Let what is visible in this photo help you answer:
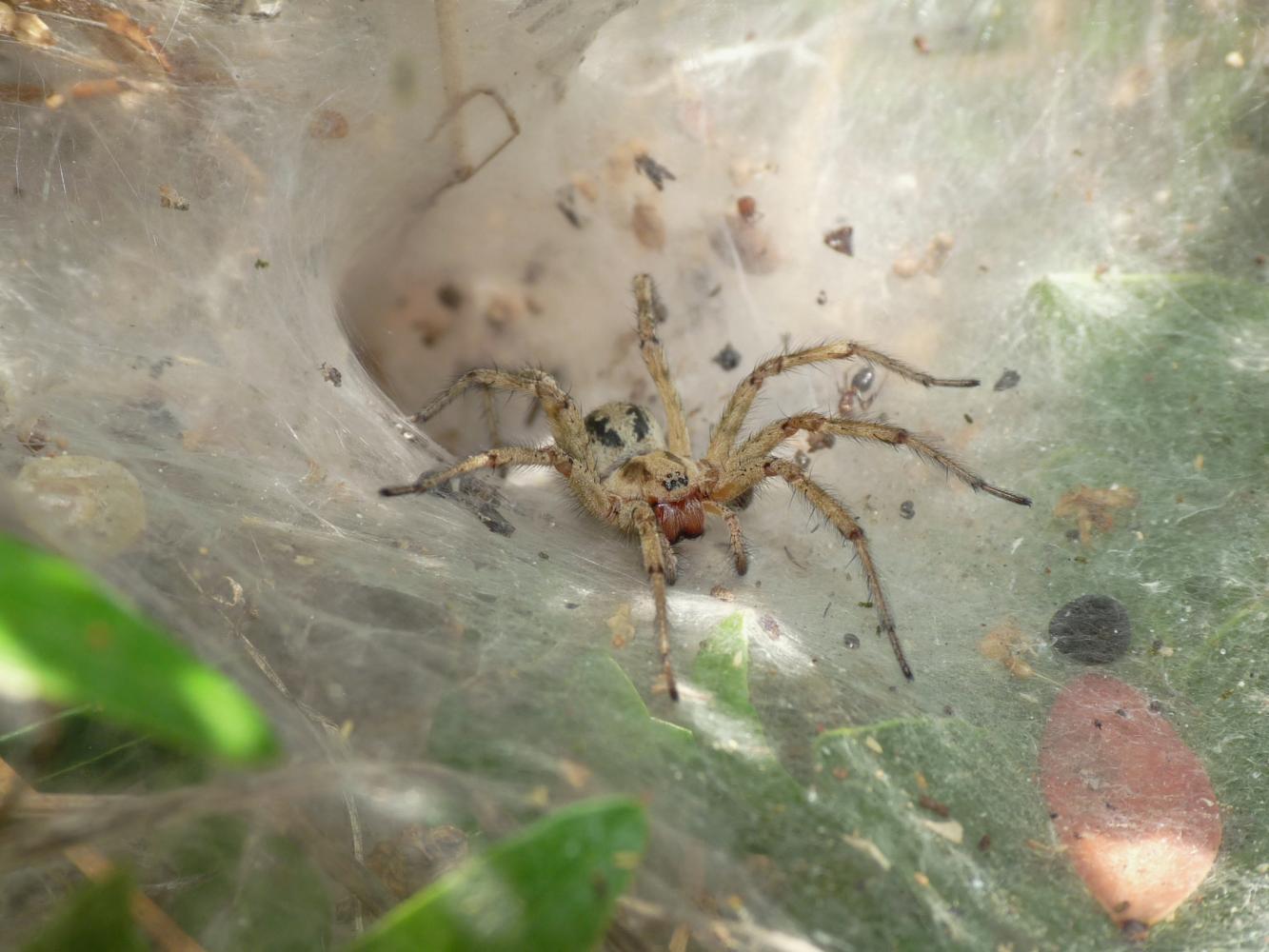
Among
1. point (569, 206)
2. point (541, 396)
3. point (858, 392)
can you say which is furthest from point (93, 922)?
point (569, 206)

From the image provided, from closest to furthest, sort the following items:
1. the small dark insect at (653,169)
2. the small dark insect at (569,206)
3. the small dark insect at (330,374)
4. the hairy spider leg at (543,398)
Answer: the small dark insect at (330,374), the hairy spider leg at (543,398), the small dark insect at (653,169), the small dark insect at (569,206)

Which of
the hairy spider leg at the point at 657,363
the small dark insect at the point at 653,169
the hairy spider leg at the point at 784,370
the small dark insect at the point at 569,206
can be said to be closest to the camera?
the hairy spider leg at the point at 784,370

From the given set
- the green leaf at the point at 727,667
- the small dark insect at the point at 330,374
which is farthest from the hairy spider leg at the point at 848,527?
the small dark insect at the point at 330,374

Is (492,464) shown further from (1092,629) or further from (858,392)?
(1092,629)

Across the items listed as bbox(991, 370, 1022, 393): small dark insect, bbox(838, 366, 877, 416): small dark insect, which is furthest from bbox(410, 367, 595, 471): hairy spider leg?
bbox(991, 370, 1022, 393): small dark insect

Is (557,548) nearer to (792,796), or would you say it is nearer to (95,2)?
(792,796)

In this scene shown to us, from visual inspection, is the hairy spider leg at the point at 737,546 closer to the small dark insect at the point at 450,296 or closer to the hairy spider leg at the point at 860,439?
the hairy spider leg at the point at 860,439
